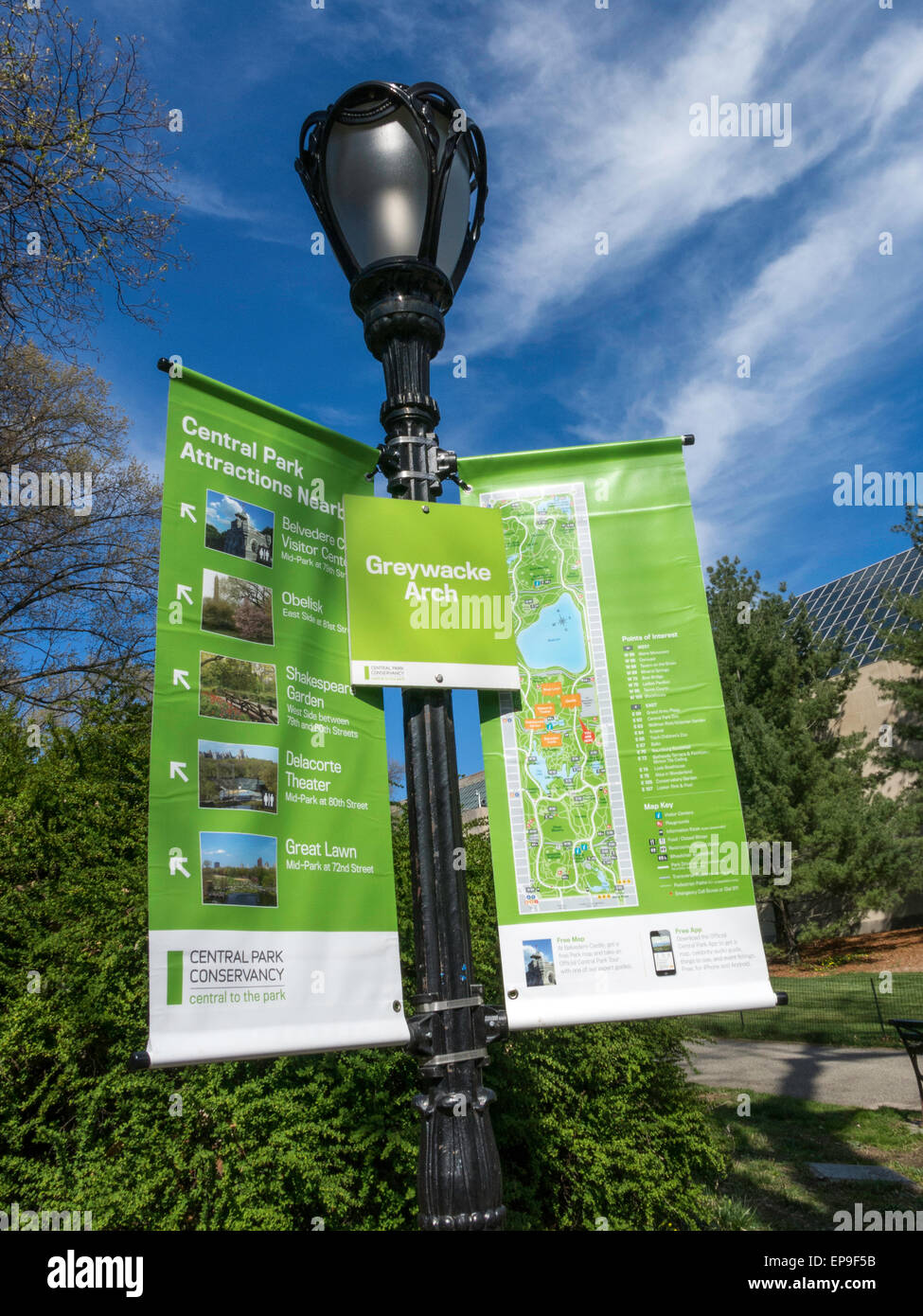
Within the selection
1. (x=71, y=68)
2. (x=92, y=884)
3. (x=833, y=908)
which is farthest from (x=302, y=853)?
(x=833, y=908)

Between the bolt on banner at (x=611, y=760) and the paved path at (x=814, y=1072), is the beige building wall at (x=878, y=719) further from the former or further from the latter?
the bolt on banner at (x=611, y=760)

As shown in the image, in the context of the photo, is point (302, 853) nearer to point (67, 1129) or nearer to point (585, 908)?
point (585, 908)

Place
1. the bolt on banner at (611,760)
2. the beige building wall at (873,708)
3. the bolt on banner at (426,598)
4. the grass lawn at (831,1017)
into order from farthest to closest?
the beige building wall at (873,708) < the grass lawn at (831,1017) < the bolt on banner at (426,598) < the bolt on banner at (611,760)

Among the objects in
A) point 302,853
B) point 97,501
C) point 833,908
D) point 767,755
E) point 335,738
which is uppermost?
point 97,501

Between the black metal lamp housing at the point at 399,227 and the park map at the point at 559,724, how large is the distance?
39 cm

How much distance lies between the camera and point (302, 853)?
2.83 m

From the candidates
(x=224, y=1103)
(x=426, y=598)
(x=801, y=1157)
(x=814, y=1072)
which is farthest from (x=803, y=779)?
(x=426, y=598)

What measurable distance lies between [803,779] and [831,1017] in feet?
35.7

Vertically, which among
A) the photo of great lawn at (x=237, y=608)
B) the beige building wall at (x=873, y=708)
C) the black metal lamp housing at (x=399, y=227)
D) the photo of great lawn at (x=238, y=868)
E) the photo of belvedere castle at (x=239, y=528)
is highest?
the beige building wall at (x=873, y=708)

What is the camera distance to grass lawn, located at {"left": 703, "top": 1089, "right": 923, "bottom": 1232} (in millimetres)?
6039

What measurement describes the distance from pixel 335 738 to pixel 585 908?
1013 millimetres

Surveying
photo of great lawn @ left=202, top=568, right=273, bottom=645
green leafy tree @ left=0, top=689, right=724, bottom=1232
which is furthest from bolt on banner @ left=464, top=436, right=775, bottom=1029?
green leafy tree @ left=0, top=689, right=724, bottom=1232

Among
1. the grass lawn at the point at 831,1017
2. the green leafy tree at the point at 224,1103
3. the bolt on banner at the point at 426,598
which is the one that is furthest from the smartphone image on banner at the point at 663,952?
the grass lawn at the point at 831,1017

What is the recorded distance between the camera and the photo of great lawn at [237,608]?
2869 mm
